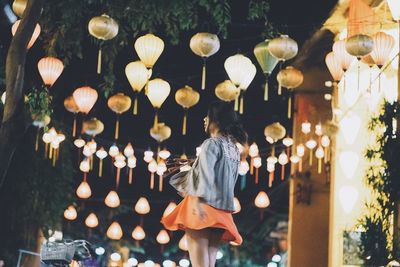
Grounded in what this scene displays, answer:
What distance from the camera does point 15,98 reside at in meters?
8.06

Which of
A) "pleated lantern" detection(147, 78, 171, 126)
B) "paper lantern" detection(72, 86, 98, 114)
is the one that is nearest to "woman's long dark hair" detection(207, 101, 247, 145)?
"pleated lantern" detection(147, 78, 171, 126)

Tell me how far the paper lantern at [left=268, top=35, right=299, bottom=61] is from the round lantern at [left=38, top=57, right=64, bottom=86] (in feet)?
9.59

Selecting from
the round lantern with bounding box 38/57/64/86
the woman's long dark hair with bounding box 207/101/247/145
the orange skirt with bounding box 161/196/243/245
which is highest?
the round lantern with bounding box 38/57/64/86

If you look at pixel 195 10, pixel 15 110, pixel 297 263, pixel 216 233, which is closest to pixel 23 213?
pixel 297 263

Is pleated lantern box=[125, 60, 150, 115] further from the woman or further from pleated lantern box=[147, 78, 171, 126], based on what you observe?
the woman

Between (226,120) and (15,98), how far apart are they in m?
2.14

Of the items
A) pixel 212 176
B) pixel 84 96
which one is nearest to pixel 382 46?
pixel 212 176

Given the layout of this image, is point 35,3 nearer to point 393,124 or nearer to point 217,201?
point 217,201

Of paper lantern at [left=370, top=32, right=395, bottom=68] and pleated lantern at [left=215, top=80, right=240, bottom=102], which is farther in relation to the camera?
pleated lantern at [left=215, top=80, right=240, bottom=102]

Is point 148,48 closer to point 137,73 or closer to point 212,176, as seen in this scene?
point 137,73

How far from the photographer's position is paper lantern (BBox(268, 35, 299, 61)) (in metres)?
11.8

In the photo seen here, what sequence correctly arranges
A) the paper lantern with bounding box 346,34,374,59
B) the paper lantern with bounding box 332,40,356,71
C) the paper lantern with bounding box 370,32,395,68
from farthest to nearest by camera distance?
the paper lantern with bounding box 332,40,356,71 < the paper lantern with bounding box 370,32,395,68 < the paper lantern with bounding box 346,34,374,59

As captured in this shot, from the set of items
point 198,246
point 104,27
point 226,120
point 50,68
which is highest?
point 104,27

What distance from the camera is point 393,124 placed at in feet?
31.0
